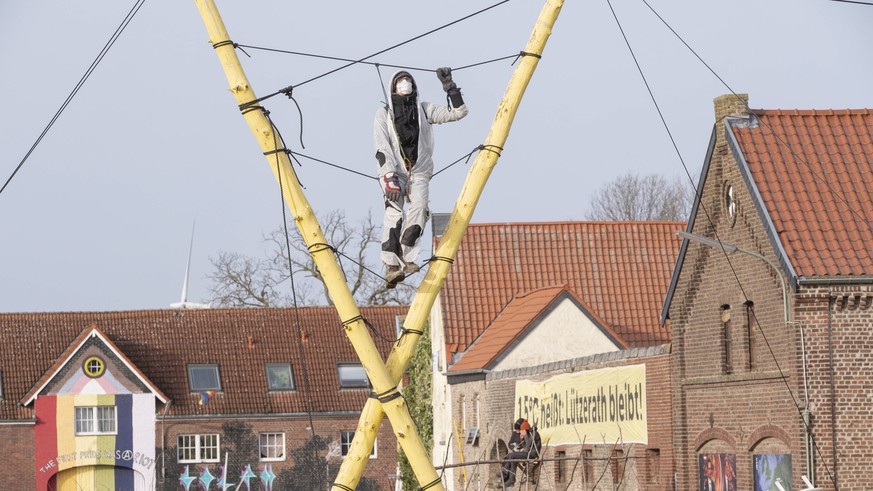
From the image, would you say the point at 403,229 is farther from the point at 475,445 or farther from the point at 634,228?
the point at 634,228

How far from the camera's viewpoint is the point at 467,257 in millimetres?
45094

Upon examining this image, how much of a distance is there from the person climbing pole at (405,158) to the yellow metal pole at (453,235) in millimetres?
216

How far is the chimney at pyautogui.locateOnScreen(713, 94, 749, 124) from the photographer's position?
26000 mm

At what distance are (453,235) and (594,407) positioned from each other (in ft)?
66.8

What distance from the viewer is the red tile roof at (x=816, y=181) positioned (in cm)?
2398

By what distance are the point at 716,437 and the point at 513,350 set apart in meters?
13.6

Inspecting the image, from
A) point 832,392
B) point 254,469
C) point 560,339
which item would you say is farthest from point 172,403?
point 832,392

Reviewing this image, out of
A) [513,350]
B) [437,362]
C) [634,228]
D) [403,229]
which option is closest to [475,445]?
[513,350]

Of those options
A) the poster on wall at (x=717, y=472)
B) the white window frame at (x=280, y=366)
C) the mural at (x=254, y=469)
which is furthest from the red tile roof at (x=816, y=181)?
the white window frame at (x=280, y=366)

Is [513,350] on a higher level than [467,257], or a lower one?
lower

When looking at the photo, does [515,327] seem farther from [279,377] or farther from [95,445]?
[95,445]

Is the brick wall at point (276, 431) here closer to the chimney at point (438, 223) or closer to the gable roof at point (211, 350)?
the gable roof at point (211, 350)

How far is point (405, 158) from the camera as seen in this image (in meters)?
11.1

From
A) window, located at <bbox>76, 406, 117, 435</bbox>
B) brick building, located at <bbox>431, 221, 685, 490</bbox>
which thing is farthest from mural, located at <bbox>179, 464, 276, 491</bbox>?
brick building, located at <bbox>431, 221, 685, 490</bbox>
